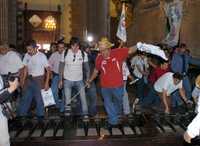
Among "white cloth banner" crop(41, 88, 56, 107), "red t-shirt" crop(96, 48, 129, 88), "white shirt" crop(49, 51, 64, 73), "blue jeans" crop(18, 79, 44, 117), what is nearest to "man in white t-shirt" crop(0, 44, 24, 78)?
"blue jeans" crop(18, 79, 44, 117)

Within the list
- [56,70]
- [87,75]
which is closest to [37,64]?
[87,75]

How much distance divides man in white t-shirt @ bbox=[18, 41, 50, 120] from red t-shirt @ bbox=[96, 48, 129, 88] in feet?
5.72

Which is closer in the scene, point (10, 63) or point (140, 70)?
point (10, 63)

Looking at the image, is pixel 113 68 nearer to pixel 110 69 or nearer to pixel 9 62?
pixel 110 69

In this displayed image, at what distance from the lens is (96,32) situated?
24.8m

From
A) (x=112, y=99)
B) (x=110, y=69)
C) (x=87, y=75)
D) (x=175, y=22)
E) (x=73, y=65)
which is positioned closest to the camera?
(x=110, y=69)

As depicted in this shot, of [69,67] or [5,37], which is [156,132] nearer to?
[69,67]

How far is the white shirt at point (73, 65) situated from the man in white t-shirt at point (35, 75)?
470mm

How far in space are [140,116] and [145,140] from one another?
230cm

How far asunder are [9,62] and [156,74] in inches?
178

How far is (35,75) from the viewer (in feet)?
35.2

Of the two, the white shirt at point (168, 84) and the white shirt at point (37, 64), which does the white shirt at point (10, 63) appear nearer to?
the white shirt at point (37, 64)

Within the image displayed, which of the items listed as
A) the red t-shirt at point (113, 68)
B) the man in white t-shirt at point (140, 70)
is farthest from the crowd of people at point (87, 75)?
the man in white t-shirt at point (140, 70)

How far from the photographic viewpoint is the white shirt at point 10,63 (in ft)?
35.8
